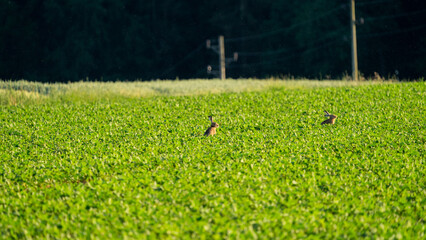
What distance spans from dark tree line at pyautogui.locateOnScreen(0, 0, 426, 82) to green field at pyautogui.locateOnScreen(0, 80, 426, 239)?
3109 cm

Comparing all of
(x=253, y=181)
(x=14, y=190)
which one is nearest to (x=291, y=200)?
(x=253, y=181)

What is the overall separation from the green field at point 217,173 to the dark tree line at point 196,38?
31.1m

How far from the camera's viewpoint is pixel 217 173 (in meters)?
9.91

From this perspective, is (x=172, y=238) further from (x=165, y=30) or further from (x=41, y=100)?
(x=165, y=30)

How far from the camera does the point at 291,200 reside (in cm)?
837

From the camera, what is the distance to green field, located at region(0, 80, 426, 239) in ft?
24.5

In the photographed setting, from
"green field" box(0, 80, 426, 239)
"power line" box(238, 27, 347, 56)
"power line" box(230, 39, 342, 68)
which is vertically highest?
"power line" box(238, 27, 347, 56)

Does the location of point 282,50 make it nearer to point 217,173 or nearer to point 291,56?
point 291,56

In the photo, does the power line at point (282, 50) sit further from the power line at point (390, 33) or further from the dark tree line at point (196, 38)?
the power line at point (390, 33)

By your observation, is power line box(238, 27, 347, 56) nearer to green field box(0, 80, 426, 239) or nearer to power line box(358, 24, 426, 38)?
power line box(358, 24, 426, 38)

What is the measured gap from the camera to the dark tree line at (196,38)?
161 feet

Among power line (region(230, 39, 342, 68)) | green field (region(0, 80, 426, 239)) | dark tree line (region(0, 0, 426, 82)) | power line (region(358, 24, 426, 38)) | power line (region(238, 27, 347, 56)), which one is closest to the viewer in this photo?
green field (region(0, 80, 426, 239))

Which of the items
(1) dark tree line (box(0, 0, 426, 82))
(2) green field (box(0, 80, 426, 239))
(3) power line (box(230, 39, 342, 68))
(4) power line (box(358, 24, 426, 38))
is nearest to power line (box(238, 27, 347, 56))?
(1) dark tree line (box(0, 0, 426, 82))

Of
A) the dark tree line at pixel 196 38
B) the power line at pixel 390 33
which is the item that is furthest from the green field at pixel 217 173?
the dark tree line at pixel 196 38
